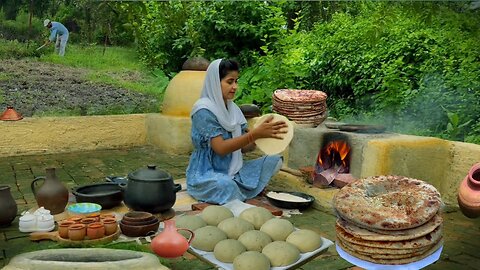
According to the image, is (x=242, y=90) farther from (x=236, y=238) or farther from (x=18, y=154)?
(x=236, y=238)

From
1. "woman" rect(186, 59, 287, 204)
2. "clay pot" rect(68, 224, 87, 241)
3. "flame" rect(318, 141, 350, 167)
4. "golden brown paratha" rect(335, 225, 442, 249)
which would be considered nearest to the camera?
"golden brown paratha" rect(335, 225, 442, 249)

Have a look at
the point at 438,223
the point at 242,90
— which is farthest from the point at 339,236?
the point at 242,90

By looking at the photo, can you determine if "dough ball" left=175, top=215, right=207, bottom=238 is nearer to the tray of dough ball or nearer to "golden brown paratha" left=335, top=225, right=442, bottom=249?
the tray of dough ball

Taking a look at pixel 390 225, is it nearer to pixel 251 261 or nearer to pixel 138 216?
pixel 251 261

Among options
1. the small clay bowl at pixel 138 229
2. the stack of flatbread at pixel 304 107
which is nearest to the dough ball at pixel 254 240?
the small clay bowl at pixel 138 229

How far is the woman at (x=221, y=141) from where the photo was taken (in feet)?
14.8

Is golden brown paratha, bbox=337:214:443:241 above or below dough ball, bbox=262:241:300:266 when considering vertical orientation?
above

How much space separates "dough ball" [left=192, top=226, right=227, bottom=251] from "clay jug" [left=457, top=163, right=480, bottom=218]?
1.76 meters

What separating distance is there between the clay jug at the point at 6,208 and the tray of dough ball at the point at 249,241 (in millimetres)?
1357

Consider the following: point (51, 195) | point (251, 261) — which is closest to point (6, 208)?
point (51, 195)

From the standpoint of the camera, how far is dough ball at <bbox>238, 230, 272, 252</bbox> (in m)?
3.36

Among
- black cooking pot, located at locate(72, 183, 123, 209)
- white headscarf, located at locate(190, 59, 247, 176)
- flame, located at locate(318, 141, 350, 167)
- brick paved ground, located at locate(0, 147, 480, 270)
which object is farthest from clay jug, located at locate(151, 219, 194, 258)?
flame, located at locate(318, 141, 350, 167)

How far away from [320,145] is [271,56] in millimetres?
3743

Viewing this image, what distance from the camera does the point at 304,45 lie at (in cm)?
916
